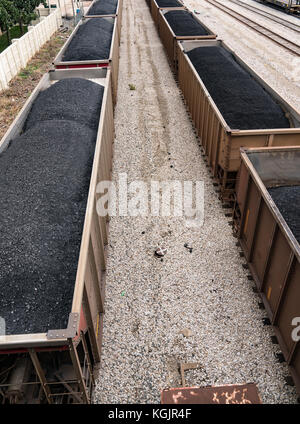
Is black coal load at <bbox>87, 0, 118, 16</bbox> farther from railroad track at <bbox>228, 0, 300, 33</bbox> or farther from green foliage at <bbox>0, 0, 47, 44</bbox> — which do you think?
railroad track at <bbox>228, 0, 300, 33</bbox>

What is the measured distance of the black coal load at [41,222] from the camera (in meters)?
4.40

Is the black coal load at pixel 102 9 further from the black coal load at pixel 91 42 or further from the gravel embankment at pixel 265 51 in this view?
the gravel embankment at pixel 265 51

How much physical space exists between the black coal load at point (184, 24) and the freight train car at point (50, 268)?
42.6 feet

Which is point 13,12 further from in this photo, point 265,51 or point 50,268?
point 50,268

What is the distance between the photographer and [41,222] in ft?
17.6

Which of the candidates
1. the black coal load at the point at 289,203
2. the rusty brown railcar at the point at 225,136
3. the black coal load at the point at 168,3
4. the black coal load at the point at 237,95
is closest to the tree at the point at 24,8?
the black coal load at the point at 168,3

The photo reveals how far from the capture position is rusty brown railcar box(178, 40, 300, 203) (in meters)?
7.82

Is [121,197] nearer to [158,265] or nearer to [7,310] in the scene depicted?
[158,265]

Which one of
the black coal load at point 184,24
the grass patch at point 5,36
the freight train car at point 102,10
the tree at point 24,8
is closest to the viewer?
the black coal load at point 184,24

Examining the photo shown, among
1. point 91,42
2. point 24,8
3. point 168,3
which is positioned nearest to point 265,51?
point 168,3

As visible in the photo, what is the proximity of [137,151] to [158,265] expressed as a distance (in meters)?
5.39

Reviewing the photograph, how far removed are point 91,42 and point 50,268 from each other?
13.3 metres

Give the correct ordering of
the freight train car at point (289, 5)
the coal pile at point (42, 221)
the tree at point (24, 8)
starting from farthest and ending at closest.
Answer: the freight train car at point (289, 5)
the tree at point (24, 8)
the coal pile at point (42, 221)

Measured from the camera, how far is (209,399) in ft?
15.6
